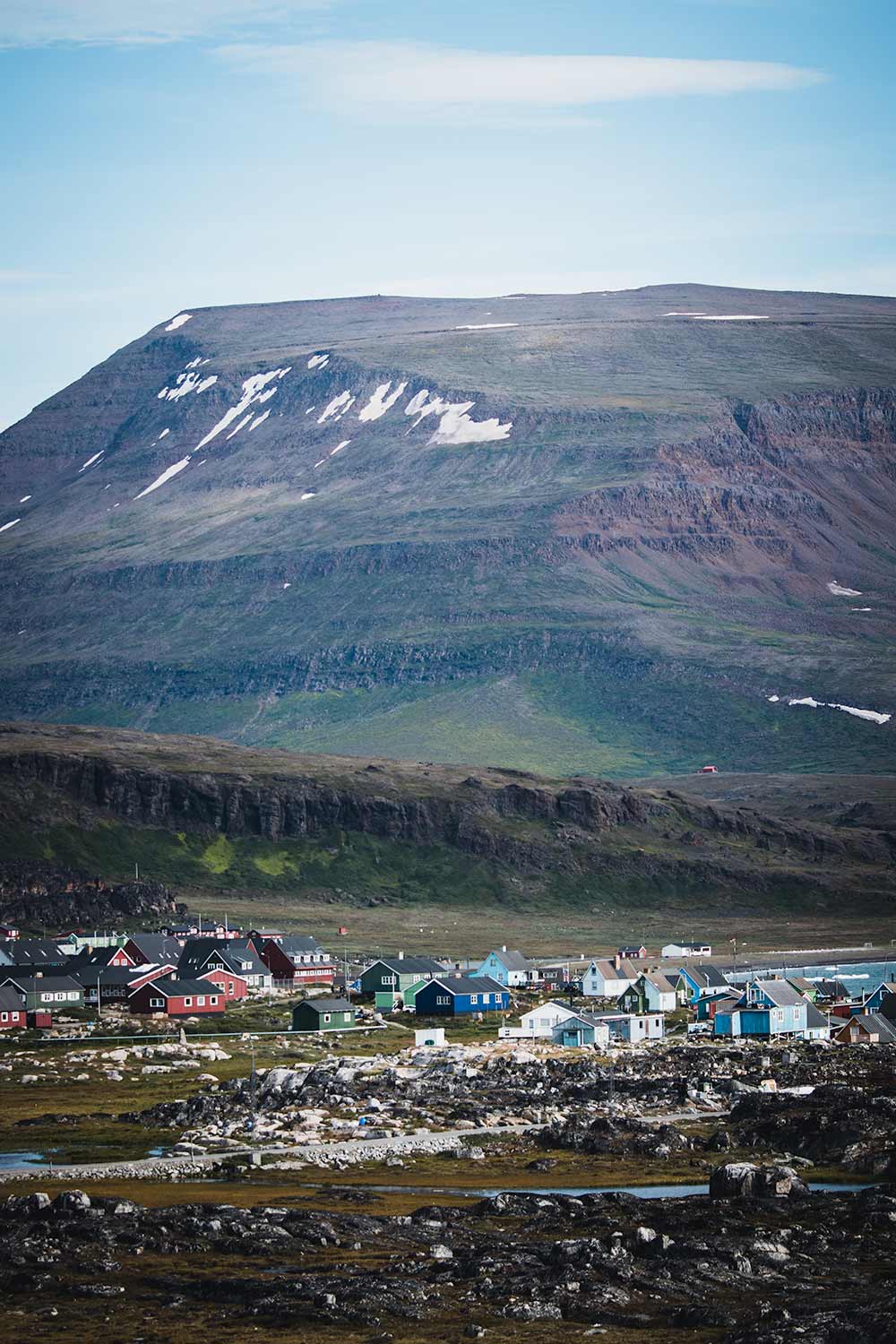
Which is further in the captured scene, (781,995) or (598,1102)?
(781,995)

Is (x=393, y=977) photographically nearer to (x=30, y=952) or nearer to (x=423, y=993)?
(x=423, y=993)

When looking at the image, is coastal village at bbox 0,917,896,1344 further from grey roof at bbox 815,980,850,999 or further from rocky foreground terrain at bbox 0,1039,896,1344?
grey roof at bbox 815,980,850,999

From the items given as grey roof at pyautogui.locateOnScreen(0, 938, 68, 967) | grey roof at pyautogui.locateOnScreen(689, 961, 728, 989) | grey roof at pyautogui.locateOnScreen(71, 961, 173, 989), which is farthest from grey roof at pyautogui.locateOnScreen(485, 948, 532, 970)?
grey roof at pyautogui.locateOnScreen(0, 938, 68, 967)

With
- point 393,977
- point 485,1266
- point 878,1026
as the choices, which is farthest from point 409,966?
point 485,1266

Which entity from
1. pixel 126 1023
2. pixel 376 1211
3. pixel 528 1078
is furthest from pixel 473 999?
pixel 376 1211

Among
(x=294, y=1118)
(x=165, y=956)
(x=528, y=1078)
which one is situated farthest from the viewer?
(x=165, y=956)

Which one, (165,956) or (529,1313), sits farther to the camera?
(165,956)

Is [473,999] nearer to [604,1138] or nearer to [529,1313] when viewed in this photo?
[604,1138]
